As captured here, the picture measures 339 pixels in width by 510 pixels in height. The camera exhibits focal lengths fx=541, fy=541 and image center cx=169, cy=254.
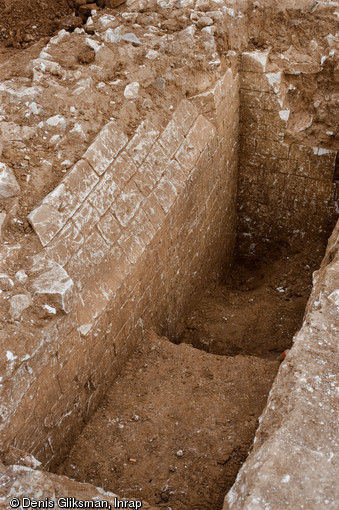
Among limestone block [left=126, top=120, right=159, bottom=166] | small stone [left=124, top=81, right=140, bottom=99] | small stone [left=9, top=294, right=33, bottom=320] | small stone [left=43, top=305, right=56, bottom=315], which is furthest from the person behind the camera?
small stone [left=124, top=81, right=140, bottom=99]

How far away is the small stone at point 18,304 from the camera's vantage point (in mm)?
3330

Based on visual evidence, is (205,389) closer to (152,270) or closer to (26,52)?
(152,270)

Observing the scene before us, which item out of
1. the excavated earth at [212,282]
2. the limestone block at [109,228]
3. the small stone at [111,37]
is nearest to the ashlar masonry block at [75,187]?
the excavated earth at [212,282]

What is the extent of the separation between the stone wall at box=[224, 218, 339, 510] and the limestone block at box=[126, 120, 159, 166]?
1922 mm

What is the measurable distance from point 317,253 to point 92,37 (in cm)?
347

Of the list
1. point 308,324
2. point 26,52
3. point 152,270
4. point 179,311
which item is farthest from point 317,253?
point 26,52

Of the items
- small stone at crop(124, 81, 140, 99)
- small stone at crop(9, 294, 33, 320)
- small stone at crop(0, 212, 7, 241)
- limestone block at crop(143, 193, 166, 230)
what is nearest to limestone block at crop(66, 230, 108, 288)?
small stone at crop(9, 294, 33, 320)

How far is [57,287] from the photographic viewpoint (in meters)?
3.52

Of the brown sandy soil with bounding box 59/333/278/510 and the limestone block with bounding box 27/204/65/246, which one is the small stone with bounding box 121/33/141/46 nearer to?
the limestone block with bounding box 27/204/65/246

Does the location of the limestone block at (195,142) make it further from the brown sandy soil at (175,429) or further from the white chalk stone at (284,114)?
the brown sandy soil at (175,429)

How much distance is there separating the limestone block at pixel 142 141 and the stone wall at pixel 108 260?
1 centimetres

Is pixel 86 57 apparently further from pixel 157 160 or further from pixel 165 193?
pixel 165 193

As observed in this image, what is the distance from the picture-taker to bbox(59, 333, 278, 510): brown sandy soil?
3.38 meters

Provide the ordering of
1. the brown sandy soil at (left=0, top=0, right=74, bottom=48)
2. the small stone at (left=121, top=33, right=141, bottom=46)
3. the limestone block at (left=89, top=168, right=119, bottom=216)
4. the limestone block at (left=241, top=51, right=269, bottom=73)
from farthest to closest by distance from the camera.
Result: the brown sandy soil at (left=0, top=0, right=74, bottom=48)
the limestone block at (left=241, top=51, right=269, bottom=73)
the small stone at (left=121, top=33, right=141, bottom=46)
the limestone block at (left=89, top=168, right=119, bottom=216)
